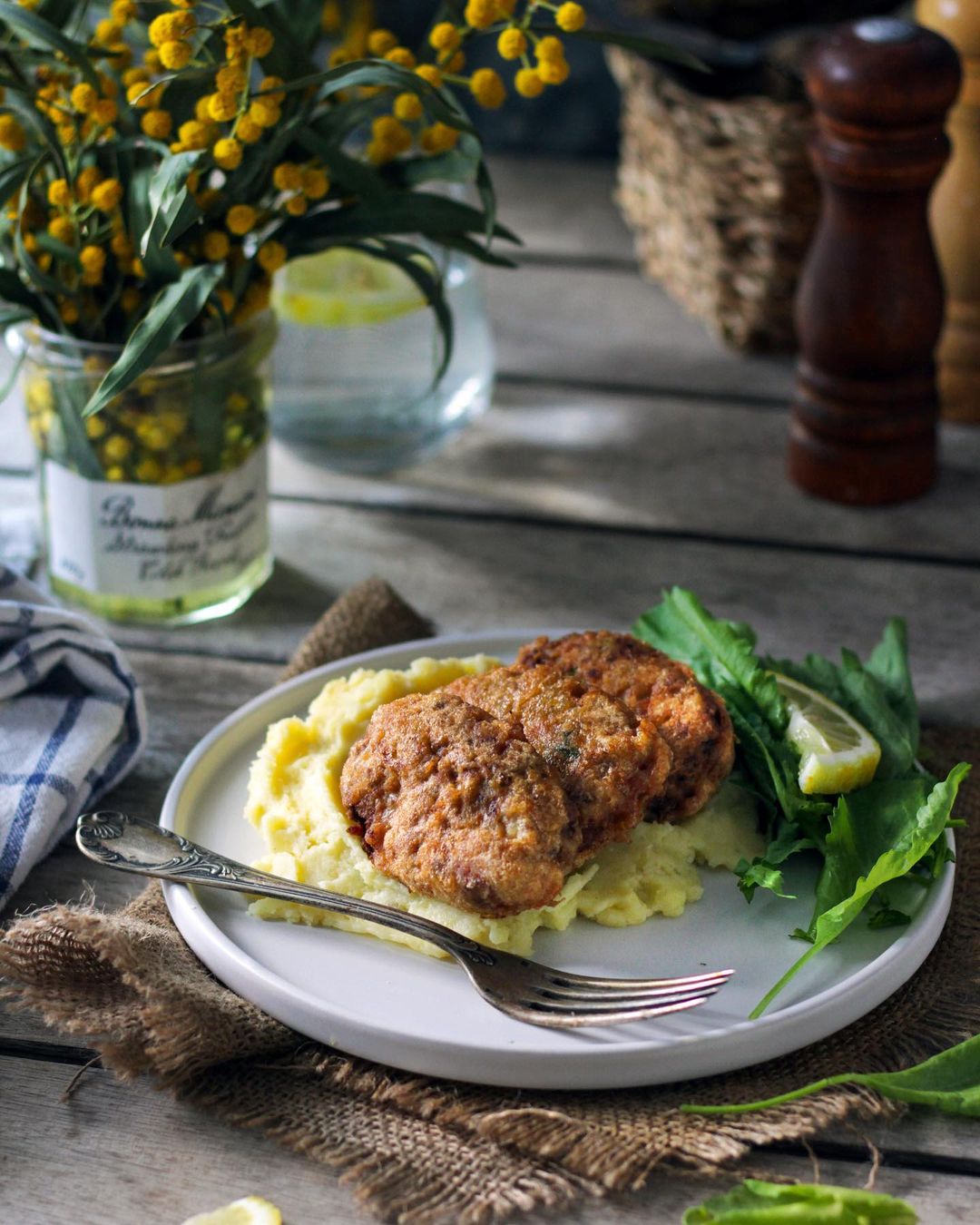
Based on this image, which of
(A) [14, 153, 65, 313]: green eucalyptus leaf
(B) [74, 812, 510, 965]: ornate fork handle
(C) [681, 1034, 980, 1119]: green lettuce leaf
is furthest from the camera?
(A) [14, 153, 65, 313]: green eucalyptus leaf

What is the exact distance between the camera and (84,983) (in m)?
1.38

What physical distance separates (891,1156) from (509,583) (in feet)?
3.63

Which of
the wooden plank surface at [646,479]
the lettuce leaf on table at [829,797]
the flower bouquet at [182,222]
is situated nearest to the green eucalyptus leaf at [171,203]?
the flower bouquet at [182,222]

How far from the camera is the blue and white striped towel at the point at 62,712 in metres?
1.61

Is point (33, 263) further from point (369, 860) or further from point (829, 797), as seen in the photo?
point (829, 797)

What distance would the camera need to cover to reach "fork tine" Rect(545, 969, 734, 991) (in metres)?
1.30

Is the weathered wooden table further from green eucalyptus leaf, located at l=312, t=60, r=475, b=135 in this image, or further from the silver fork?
green eucalyptus leaf, located at l=312, t=60, r=475, b=135

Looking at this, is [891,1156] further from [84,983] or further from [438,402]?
[438,402]

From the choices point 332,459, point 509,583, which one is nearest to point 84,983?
point 509,583

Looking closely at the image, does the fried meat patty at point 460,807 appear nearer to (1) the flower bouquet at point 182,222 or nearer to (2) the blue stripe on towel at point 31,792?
(2) the blue stripe on towel at point 31,792

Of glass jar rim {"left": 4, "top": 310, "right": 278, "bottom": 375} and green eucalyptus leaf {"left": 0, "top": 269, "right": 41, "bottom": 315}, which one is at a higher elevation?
green eucalyptus leaf {"left": 0, "top": 269, "right": 41, "bottom": 315}

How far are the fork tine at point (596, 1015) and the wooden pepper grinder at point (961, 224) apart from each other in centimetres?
146

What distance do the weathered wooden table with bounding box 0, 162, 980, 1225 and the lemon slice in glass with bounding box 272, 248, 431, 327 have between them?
286 millimetres

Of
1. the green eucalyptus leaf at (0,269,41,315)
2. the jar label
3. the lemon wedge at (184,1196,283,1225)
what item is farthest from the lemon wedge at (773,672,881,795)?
the green eucalyptus leaf at (0,269,41,315)
